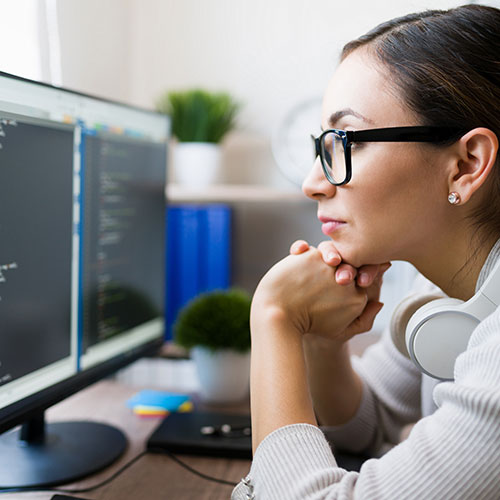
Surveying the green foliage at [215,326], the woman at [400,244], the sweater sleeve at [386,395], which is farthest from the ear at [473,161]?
the green foliage at [215,326]

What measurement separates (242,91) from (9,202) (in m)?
1.18

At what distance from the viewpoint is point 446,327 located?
2.40 feet

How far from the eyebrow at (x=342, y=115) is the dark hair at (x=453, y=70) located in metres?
0.06

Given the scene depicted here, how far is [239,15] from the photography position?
1.75m

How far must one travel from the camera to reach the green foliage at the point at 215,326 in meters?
1.11

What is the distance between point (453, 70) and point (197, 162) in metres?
0.99

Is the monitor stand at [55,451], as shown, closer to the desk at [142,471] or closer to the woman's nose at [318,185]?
the desk at [142,471]

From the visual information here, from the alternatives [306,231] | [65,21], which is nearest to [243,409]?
[306,231]

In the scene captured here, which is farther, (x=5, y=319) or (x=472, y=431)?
(x=5, y=319)

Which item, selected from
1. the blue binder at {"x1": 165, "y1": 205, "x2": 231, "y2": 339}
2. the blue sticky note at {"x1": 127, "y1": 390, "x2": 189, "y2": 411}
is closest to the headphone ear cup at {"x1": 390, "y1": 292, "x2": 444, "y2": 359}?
the blue sticky note at {"x1": 127, "y1": 390, "x2": 189, "y2": 411}

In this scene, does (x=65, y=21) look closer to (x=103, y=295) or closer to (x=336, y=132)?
(x=103, y=295)

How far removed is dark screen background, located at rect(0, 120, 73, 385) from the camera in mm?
719

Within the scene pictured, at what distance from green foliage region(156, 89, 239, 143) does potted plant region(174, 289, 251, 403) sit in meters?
0.68

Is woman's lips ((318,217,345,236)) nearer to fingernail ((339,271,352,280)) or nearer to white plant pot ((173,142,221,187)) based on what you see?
fingernail ((339,271,352,280))
